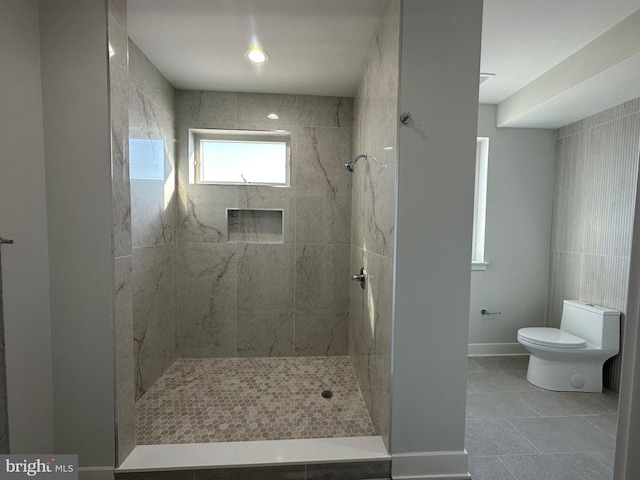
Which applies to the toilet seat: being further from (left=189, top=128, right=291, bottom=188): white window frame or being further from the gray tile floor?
(left=189, top=128, right=291, bottom=188): white window frame

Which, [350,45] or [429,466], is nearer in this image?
[429,466]

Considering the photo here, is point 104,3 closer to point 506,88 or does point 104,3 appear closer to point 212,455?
point 212,455

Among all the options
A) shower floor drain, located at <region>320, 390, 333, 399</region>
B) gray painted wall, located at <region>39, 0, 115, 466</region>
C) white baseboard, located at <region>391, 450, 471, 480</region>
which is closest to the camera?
gray painted wall, located at <region>39, 0, 115, 466</region>

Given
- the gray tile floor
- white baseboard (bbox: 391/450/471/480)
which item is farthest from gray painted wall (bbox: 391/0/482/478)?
the gray tile floor

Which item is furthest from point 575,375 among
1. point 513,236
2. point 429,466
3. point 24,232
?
point 24,232

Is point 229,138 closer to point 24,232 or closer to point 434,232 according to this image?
point 24,232

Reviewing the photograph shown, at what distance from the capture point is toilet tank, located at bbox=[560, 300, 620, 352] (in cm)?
225

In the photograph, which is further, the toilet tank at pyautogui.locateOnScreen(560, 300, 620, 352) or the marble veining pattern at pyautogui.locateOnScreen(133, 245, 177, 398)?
the toilet tank at pyautogui.locateOnScreen(560, 300, 620, 352)

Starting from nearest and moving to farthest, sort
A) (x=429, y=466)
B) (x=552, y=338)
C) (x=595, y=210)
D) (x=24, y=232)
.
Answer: (x=24, y=232)
(x=429, y=466)
(x=552, y=338)
(x=595, y=210)

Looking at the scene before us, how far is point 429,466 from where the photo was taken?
4.68 feet

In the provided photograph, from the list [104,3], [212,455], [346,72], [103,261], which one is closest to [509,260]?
[346,72]

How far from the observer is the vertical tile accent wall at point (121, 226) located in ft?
4.40

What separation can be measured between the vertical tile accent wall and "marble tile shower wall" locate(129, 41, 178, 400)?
51 cm

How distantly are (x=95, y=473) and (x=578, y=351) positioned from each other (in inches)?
123
